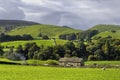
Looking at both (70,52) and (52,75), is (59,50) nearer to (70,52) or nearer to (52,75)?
(70,52)

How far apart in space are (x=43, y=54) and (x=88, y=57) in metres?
26.9

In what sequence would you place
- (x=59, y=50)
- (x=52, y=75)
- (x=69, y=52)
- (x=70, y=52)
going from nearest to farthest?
(x=52, y=75) → (x=59, y=50) → (x=69, y=52) → (x=70, y=52)

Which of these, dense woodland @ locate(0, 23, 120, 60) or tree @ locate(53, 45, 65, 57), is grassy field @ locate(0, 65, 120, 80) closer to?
dense woodland @ locate(0, 23, 120, 60)

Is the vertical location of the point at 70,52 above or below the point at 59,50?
below

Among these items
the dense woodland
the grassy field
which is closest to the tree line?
the dense woodland

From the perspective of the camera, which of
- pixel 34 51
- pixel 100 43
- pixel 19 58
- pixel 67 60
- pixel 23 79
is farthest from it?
pixel 100 43

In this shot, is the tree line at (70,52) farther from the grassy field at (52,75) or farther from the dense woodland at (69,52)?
the grassy field at (52,75)

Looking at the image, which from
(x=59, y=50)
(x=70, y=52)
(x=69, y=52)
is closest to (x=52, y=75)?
(x=59, y=50)

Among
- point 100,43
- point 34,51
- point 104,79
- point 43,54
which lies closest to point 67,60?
point 43,54

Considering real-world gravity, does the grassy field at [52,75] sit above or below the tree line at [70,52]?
above

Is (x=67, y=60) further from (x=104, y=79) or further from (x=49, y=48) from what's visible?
(x=104, y=79)

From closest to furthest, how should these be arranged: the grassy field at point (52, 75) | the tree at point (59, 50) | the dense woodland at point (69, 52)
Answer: the grassy field at point (52, 75)
the dense woodland at point (69, 52)
the tree at point (59, 50)

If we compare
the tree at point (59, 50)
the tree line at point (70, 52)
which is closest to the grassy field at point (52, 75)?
the tree line at point (70, 52)

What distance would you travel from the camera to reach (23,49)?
603ft
